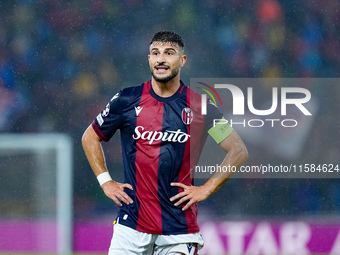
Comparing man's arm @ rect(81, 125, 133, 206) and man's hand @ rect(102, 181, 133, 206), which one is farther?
man's arm @ rect(81, 125, 133, 206)

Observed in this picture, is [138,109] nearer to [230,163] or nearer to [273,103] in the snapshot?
[230,163]

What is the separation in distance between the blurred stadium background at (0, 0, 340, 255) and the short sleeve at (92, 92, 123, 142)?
3652 millimetres

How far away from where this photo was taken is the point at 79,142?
7609 millimetres

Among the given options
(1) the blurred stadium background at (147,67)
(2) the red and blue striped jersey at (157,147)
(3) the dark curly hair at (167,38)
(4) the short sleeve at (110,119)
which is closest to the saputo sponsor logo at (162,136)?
(2) the red and blue striped jersey at (157,147)

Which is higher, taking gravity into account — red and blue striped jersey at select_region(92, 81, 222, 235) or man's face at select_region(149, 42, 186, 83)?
man's face at select_region(149, 42, 186, 83)

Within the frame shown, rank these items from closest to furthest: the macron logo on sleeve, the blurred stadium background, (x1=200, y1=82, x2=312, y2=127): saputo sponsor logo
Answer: the macron logo on sleeve, the blurred stadium background, (x1=200, y1=82, x2=312, y2=127): saputo sponsor logo

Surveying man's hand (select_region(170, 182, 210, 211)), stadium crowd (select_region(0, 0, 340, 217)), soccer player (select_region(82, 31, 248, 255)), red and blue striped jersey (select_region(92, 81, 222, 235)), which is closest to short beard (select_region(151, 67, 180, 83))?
soccer player (select_region(82, 31, 248, 255))

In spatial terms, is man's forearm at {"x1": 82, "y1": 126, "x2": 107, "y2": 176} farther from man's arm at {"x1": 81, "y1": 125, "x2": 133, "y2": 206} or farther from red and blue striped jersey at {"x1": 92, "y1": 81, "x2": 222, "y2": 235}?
red and blue striped jersey at {"x1": 92, "y1": 81, "x2": 222, "y2": 235}

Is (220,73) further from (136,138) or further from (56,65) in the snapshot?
(136,138)

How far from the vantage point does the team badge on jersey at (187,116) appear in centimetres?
328

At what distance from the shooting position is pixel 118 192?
3301mm

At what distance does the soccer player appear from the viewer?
3182 millimetres

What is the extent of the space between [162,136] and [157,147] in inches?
2.6

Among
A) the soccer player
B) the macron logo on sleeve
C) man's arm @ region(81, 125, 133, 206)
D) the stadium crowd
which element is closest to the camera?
the soccer player
